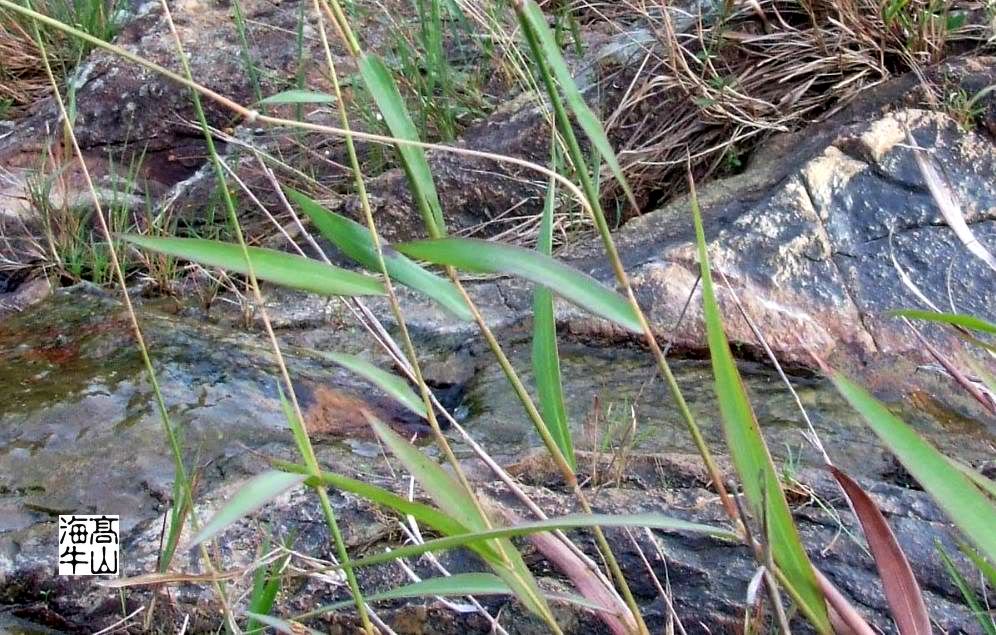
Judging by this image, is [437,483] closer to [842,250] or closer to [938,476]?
[938,476]

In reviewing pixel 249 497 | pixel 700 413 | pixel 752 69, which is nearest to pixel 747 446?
pixel 249 497

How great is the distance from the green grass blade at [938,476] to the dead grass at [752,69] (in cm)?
155

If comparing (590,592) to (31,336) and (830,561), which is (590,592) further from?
(31,336)

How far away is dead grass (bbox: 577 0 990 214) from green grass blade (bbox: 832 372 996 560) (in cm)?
155

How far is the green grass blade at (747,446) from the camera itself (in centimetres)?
81

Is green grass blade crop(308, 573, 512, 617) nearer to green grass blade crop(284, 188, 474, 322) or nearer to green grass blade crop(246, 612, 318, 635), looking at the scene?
green grass blade crop(246, 612, 318, 635)

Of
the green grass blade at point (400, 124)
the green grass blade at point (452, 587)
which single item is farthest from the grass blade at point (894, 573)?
the green grass blade at point (400, 124)

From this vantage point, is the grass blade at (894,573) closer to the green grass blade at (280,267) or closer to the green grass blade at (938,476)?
the green grass blade at (938,476)

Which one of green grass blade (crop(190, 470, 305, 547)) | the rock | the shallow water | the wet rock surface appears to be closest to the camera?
green grass blade (crop(190, 470, 305, 547))

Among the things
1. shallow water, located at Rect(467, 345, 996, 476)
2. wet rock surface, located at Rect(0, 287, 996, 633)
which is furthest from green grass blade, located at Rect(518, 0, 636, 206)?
shallow water, located at Rect(467, 345, 996, 476)

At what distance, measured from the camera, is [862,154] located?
2.10 m

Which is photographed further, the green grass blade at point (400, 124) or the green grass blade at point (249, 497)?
the green grass blade at point (400, 124)

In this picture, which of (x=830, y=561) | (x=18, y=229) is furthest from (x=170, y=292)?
(x=830, y=561)

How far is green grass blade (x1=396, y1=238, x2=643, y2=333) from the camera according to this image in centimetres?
79
